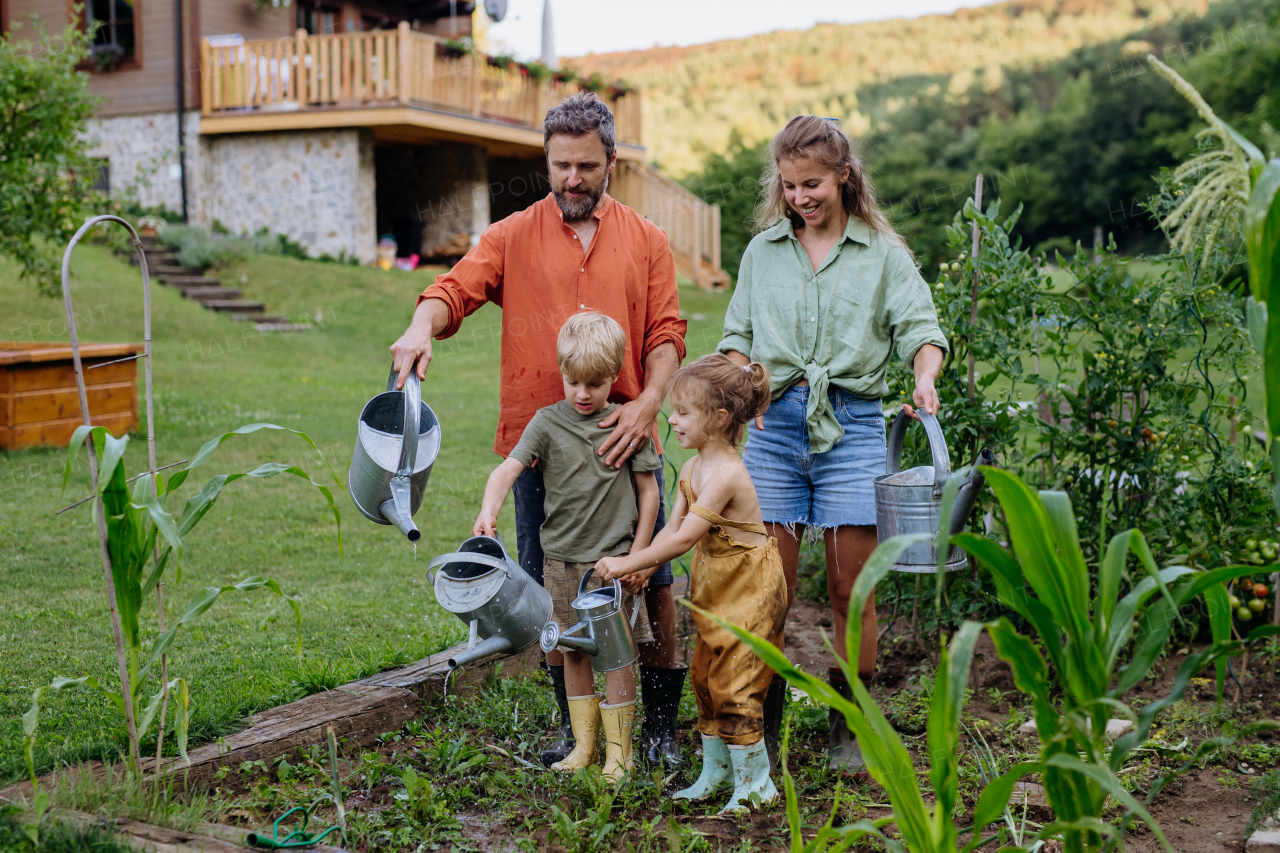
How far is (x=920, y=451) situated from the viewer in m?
3.26

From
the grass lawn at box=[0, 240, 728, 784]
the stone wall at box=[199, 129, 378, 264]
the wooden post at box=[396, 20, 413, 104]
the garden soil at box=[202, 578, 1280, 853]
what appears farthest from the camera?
the stone wall at box=[199, 129, 378, 264]

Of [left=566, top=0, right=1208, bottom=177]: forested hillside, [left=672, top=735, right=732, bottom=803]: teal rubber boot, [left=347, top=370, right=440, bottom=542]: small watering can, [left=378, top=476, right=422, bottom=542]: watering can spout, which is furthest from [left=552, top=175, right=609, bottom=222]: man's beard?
[left=566, top=0, right=1208, bottom=177]: forested hillside

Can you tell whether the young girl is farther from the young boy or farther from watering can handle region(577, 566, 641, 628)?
the young boy

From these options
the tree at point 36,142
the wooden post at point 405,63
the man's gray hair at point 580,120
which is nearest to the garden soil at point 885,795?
the man's gray hair at point 580,120

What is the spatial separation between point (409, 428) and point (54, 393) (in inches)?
197

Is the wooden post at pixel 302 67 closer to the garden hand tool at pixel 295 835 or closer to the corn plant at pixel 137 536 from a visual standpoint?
the corn plant at pixel 137 536

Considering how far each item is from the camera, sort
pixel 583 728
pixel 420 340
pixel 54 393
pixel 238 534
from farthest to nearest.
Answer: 1. pixel 54 393
2. pixel 238 534
3. pixel 583 728
4. pixel 420 340

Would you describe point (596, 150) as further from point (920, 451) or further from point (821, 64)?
point (821, 64)

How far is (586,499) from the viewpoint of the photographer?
97.6 inches

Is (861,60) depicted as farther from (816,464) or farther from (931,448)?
(931,448)

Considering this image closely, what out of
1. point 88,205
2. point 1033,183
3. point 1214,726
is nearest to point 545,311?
point 1214,726

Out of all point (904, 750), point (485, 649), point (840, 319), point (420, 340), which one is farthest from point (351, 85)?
point (904, 750)

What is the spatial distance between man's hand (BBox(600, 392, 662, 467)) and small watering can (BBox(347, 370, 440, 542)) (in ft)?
1.33

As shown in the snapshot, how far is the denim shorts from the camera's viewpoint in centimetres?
258
